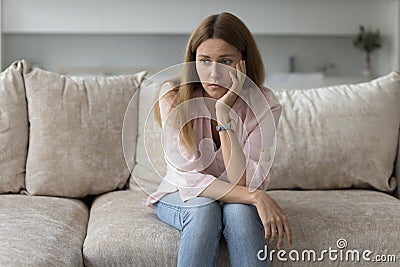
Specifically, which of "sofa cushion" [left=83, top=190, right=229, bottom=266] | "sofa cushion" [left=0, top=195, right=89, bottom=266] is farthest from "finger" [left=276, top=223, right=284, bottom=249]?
"sofa cushion" [left=0, top=195, right=89, bottom=266]

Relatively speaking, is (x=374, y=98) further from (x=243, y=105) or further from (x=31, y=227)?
(x=31, y=227)

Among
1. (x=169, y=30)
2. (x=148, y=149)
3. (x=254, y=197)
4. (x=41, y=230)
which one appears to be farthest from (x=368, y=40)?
(x=41, y=230)

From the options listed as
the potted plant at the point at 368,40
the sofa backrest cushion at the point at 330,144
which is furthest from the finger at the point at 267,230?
the potted plant at the point at 368,40

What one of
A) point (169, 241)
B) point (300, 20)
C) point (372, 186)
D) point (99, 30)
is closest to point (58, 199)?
point (169, 241)

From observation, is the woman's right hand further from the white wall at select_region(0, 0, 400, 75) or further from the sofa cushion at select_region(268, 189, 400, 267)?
the white wall at select_region(0, 0, 400, 75)

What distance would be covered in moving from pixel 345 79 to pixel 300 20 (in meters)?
0.57

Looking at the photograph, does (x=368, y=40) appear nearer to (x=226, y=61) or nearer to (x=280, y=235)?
(x=226, y=61)

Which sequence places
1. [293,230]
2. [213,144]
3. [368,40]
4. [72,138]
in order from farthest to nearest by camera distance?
1. [368,40]
2. [72,138]
3. [213,144]
4. [293,230]

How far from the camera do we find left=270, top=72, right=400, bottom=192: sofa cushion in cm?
264

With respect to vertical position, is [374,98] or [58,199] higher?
[374,98]

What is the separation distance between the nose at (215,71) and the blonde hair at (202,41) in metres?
0.08

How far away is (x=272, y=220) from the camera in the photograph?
2.02 meters

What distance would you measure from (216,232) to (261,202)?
0.16m

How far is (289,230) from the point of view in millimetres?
2049
